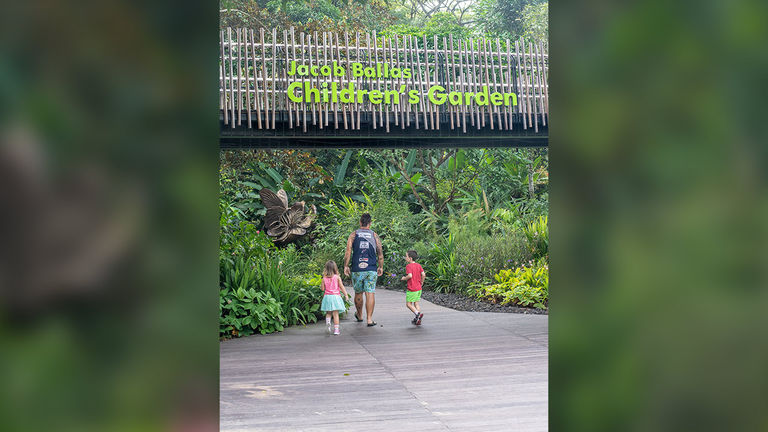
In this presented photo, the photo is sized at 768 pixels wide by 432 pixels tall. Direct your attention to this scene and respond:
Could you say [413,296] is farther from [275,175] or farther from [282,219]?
[275,175]

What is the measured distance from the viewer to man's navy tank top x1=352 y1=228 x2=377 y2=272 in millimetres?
9836

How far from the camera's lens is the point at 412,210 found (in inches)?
770

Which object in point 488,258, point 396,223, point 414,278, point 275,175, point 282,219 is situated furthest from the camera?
point 275,175

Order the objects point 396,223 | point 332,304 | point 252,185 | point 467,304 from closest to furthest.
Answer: point 332,304, point 467,304, point 396,223, point 252,185

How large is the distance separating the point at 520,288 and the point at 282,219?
25.6 ft

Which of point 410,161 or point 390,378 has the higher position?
point 410,161

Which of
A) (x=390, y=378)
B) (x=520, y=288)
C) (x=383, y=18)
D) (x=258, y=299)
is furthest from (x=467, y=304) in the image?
(x=383, y=18)

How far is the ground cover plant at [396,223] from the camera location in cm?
1003

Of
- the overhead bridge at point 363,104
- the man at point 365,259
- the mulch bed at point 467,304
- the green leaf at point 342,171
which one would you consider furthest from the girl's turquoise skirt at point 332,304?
the green leaf at point 342,171

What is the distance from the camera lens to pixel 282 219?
680 inches
